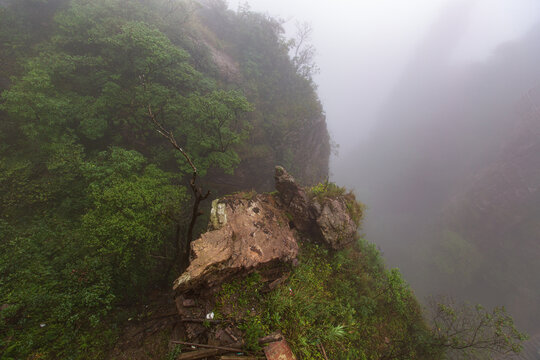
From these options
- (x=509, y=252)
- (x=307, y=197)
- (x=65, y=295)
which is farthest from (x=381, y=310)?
(x=509, y=252)

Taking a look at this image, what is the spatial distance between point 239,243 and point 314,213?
4.47 m

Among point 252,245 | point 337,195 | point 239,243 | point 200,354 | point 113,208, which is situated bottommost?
point 113,208

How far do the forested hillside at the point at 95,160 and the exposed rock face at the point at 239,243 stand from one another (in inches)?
71.2

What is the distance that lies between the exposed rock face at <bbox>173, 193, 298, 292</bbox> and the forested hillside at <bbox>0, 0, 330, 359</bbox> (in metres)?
1.81

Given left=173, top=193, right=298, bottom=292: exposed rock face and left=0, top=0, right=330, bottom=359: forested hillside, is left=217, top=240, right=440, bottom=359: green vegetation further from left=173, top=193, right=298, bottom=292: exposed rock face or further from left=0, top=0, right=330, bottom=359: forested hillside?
left=0, top=0, right=330, bottom=359: forested hillside

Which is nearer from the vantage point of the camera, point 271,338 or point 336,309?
point 271,338

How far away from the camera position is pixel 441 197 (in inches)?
1668

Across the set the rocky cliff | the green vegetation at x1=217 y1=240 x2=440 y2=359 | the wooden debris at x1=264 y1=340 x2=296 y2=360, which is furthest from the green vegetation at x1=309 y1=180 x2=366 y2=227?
the wooden debris at x1=264 y1=340 x2=296 y2=360

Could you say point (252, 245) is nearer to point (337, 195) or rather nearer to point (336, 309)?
point (336, 309)

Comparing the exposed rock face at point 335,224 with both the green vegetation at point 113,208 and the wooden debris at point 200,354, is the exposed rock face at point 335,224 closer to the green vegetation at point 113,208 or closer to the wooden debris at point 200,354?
the green vegetation at point 113,208

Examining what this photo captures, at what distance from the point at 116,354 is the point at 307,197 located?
9.50m

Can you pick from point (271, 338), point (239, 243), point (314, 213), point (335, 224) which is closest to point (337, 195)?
point (335, 224)

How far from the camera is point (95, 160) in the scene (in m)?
9.40

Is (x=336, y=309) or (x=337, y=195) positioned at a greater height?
(x=337, y=195)
